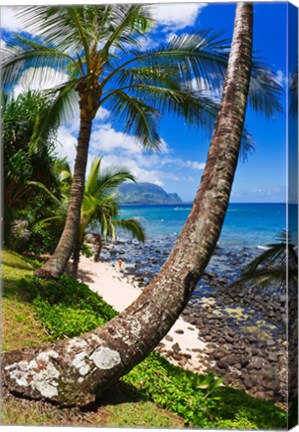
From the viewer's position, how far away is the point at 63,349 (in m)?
3.76

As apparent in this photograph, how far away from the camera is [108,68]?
14.0ft

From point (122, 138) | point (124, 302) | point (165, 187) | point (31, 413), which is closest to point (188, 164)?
point (165, 187)

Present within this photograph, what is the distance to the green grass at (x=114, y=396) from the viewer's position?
149 inches

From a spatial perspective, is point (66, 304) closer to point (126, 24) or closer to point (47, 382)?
point (47, 382)

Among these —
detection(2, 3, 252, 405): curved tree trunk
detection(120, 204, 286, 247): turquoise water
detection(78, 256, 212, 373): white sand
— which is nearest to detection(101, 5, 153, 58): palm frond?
detection(2, 3, 252, 405): curved tree trunk

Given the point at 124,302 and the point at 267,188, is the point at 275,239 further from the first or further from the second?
the point at 124,302

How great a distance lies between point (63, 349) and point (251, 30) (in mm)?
2631

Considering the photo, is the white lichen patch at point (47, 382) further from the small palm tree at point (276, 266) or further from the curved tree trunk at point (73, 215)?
the small palm tree at point (276, 266)

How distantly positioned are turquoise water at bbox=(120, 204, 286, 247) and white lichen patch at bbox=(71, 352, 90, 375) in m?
1.06

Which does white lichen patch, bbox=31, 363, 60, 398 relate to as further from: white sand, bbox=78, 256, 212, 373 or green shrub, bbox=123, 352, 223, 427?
white sand, bbox=78, 256, 212, 373

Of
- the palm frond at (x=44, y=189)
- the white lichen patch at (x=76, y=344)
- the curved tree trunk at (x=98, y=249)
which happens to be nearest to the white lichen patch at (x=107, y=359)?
the white lichen patch at (x=76, y=344)

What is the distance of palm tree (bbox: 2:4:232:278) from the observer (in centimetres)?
418

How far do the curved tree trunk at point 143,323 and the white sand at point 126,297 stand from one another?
14.1 inches

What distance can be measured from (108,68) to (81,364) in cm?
227
